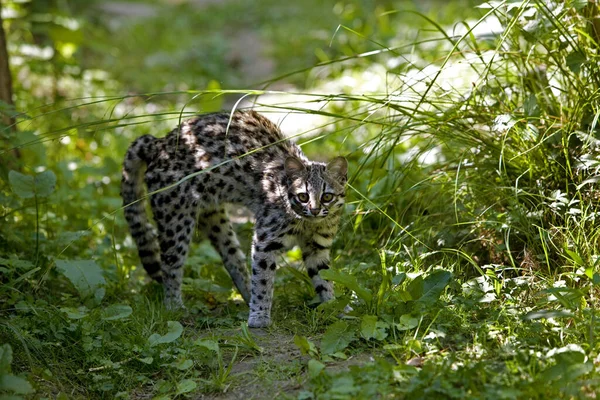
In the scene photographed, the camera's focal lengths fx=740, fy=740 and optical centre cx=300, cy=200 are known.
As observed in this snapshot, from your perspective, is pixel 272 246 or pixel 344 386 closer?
pixel 344 386

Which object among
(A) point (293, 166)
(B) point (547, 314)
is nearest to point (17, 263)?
(A) point (293, 166)

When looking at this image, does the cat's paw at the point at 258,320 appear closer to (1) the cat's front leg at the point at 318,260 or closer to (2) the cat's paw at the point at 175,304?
(1) the cat's front leg at the point at 318,260

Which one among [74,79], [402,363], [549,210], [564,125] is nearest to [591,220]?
[549,210]

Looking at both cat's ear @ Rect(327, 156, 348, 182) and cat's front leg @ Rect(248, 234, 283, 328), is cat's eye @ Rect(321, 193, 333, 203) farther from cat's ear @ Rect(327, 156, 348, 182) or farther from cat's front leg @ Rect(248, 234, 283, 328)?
cat's front leg @ Rect(248, 234, 283, 328)

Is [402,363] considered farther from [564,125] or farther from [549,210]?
[564,125]

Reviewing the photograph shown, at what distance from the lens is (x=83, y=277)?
16.1 ft

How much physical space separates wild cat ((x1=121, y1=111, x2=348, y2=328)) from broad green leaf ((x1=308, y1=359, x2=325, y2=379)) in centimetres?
102

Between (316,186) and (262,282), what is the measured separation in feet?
2.41

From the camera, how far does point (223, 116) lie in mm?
5527

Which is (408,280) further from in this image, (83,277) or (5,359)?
(5,359)

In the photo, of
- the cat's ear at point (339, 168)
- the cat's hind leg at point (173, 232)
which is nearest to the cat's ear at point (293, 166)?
the cat's ear at point (339, 168)

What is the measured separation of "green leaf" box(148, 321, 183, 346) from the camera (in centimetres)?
428

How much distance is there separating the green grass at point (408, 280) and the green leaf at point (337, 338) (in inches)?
0.7

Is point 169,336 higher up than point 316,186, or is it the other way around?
point 316,186
